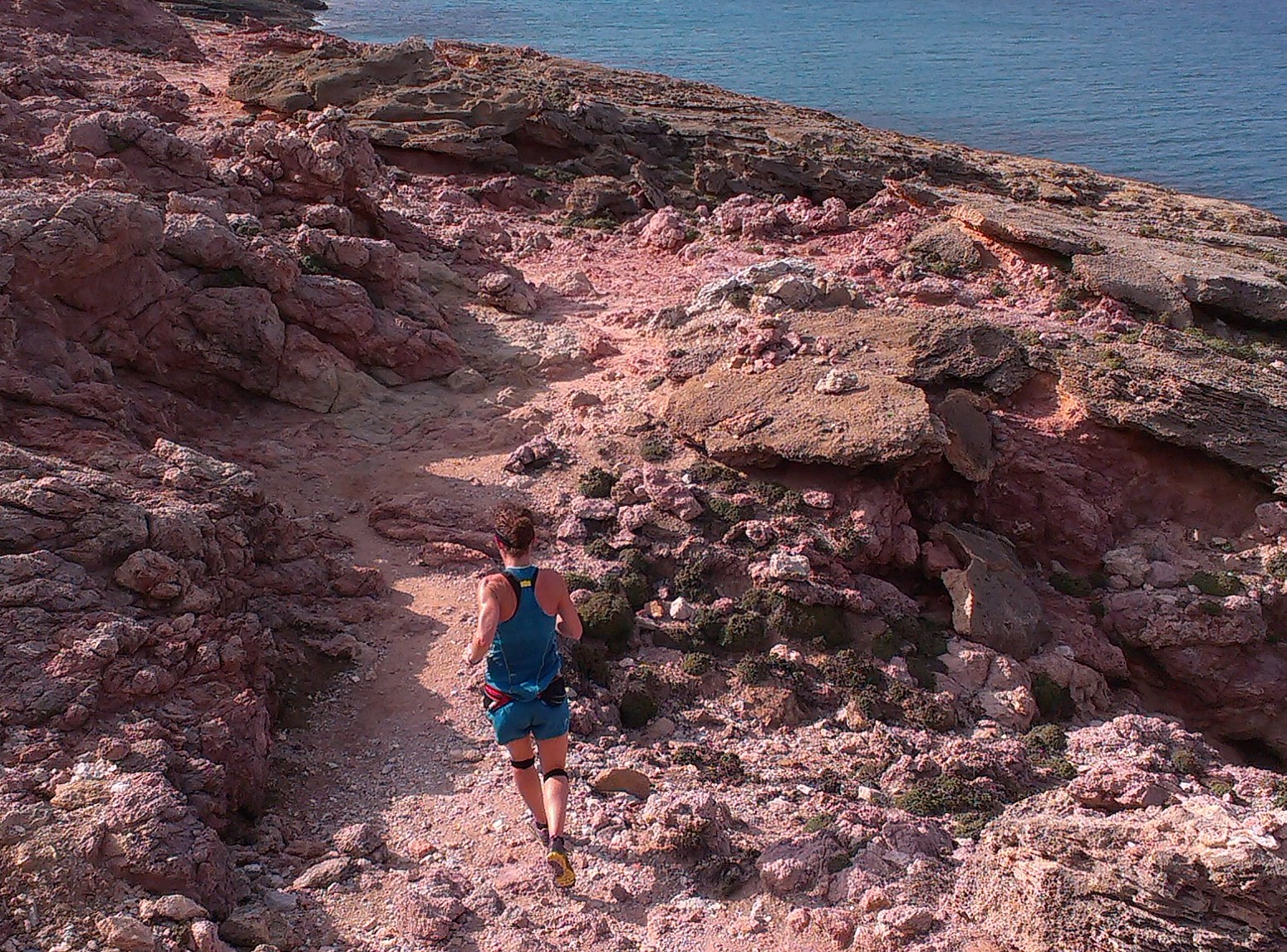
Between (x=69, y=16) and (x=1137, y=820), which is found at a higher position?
(x=69, y=16)

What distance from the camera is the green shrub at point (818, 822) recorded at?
7727 mm

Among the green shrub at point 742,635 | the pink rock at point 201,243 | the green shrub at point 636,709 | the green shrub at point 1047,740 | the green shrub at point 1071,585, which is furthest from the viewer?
the green shrub at point 1071,585

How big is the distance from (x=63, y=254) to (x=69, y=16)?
22054 millimetres

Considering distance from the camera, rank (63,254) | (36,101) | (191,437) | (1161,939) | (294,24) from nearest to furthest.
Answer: (1161,939), (63,254), (191,437), (36,101), (294,24)

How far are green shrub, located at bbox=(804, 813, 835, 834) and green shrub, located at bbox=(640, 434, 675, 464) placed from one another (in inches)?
217

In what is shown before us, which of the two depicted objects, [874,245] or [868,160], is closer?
[874,245]

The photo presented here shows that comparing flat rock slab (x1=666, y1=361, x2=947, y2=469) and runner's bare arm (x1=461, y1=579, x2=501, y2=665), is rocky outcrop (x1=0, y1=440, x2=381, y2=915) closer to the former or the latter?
runner's bare arm (x1=461, y1=579, x2=501, y2=665)

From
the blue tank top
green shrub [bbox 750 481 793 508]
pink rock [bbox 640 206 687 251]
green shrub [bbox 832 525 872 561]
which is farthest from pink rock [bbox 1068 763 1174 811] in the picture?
pink rock [bbox 640 206 687 251]

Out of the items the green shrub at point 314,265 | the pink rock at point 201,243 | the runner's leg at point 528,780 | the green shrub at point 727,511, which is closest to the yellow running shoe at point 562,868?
the runner's leg at point 528,780

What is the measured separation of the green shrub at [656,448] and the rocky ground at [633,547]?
0.05 meters

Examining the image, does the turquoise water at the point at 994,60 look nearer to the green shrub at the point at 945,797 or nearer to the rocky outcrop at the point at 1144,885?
the green shrub at the point at 945,797

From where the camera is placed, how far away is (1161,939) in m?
5.74

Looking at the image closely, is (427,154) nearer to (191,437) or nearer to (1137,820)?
(191,437)

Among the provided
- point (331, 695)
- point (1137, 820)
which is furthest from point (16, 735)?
point (1137, 820)
